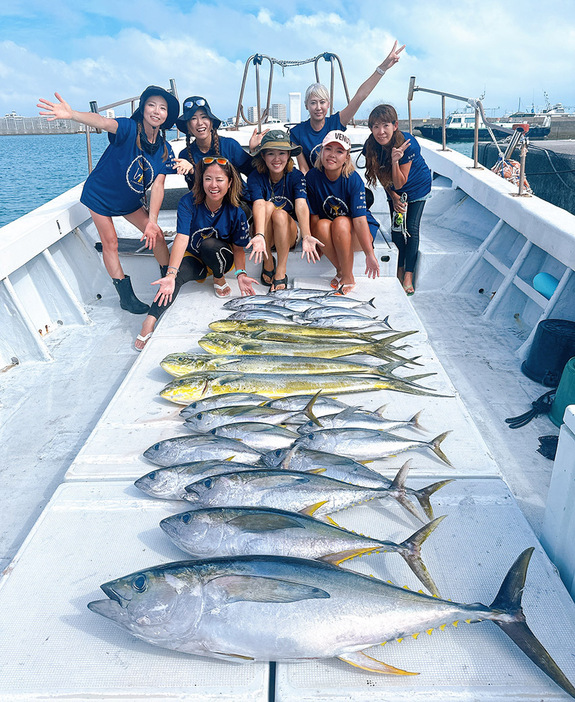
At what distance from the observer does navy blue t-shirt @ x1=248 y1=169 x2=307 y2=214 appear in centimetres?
477

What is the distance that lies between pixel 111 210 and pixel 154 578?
13.6ft

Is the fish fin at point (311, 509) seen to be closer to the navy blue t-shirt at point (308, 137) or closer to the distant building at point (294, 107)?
the navy blue t-shirt at point (308, 137)

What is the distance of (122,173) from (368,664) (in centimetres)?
453

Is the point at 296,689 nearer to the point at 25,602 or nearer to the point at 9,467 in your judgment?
Result: the point at 25,602

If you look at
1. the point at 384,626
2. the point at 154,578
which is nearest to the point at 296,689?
the point at 384,626

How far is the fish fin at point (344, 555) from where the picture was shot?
1819 mm

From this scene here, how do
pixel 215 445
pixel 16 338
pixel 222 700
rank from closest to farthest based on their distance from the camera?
pixel 222 700 < pixel 215 445 < pixel 16 338

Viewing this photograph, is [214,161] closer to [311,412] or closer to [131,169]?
[131,169]

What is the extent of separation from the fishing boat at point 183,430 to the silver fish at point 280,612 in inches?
3.7

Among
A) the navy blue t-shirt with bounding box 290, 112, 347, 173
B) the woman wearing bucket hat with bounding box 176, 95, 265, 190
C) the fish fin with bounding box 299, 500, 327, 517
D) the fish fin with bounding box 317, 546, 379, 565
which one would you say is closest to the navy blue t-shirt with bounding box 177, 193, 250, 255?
the woman wearing bucket hat with bounding box 176, 95, 265, 190

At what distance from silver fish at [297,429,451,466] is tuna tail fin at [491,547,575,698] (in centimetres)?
77

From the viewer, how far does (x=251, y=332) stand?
3.79 metres

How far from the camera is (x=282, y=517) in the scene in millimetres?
1909

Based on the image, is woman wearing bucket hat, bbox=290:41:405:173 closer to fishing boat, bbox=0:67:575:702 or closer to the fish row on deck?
fishing boat, bbox=0:67:575:702
